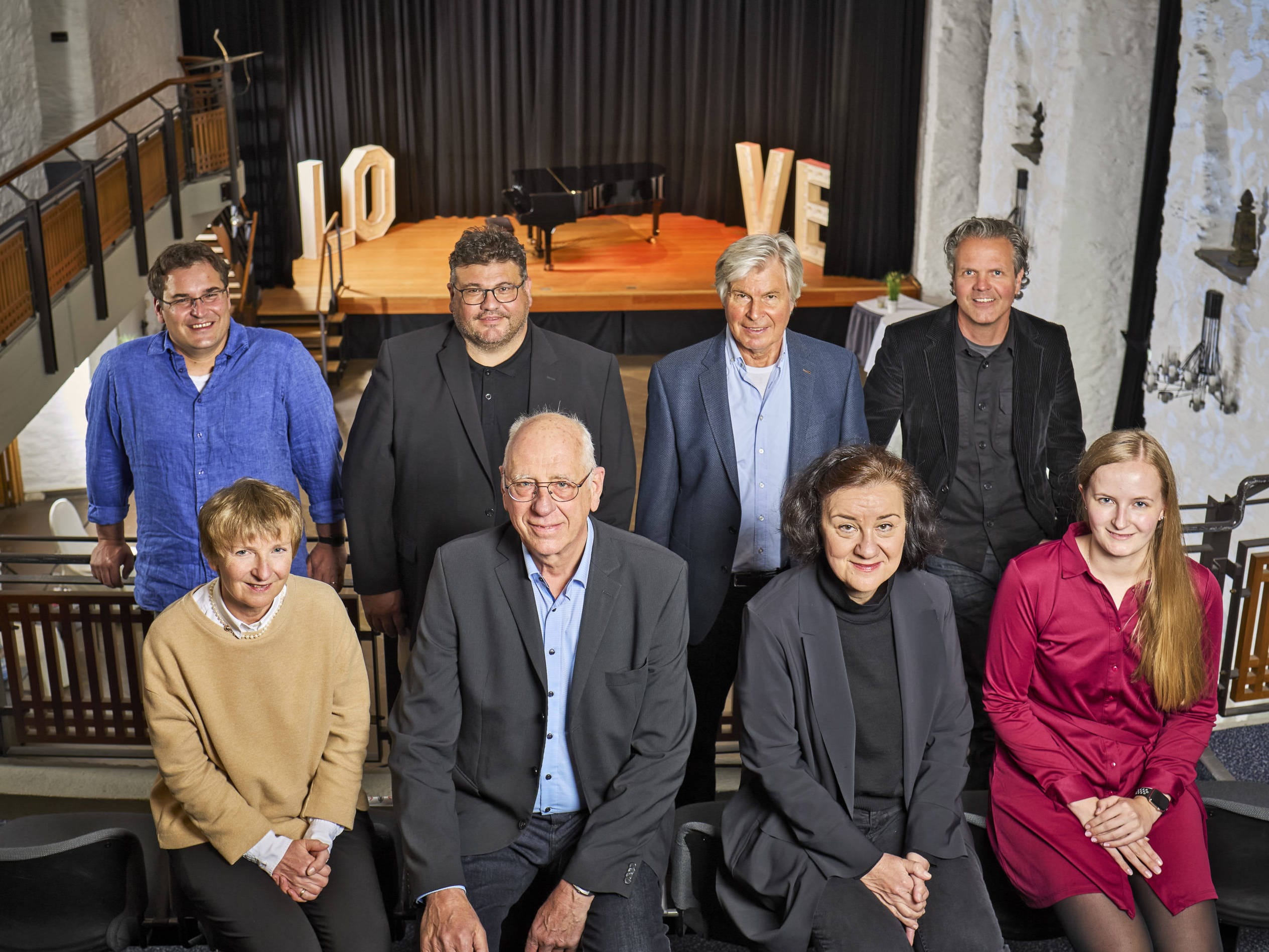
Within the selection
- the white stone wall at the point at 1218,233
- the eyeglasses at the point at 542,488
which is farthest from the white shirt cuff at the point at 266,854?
the white stone wall at the point at 1218,233

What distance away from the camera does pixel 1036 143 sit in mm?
7590

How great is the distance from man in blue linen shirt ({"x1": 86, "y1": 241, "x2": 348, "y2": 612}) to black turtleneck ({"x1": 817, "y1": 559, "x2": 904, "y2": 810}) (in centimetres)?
126

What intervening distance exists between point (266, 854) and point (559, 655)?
66 centimetres

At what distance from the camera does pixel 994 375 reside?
2.92 m

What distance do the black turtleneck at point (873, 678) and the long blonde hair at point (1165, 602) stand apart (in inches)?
20.2

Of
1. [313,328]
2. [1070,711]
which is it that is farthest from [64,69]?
[1070,711]

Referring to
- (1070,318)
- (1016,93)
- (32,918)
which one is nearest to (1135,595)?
(32,918)

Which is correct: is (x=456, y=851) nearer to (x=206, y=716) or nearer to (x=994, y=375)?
(x=206, y=716)

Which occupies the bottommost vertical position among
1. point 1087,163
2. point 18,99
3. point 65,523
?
point 65,523

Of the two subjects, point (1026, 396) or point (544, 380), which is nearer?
point (544, 380)

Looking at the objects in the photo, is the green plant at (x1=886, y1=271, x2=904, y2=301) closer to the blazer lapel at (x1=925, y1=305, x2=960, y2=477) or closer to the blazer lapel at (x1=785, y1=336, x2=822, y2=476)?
the blazer lapel at (x1=925, y1=305, x2=960, y2=477)

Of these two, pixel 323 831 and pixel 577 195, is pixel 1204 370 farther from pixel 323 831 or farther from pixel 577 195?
pixel 577 195

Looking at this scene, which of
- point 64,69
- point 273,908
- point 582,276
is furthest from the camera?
point 582,276

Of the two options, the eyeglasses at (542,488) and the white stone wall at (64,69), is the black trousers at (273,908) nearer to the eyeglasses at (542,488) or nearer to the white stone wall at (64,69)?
the eyeglasses at (542,488)
